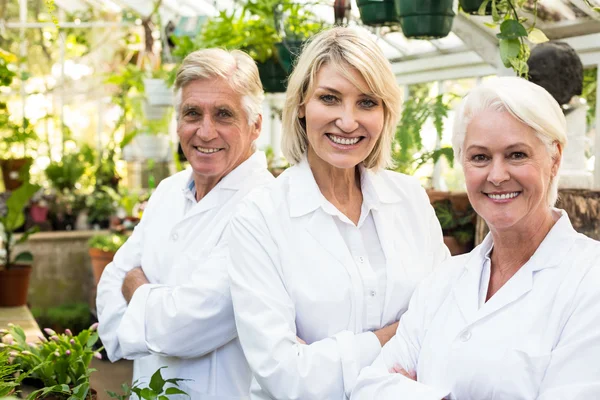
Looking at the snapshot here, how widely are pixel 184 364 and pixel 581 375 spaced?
1.16 m

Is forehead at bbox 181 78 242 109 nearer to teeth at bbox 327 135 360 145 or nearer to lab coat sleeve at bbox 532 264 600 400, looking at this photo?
teeth at bbox 327 135 360 145

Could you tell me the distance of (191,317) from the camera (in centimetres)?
212

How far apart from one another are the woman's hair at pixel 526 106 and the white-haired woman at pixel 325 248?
1.14ft

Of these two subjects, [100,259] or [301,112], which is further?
[100,259]

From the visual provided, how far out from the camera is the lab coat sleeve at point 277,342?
187 cm

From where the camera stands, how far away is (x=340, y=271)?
1.99 metres

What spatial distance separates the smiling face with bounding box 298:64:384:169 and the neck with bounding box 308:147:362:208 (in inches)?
3.5

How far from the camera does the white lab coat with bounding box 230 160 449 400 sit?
188cm

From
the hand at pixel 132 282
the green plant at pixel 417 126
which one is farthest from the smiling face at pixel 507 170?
the green plant at pixel 417 126

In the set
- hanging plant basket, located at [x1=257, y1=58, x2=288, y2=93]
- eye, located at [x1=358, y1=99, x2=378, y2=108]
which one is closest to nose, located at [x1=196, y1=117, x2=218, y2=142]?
eye, located at [x1=358, y1=99, x2=378, y2=108]

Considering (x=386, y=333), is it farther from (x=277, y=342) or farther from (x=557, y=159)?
(x=557, y=159)

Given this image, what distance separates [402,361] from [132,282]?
3.17 ft

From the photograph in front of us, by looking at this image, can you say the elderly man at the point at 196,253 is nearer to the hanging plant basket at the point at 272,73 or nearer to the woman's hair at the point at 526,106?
the woman's hair at the point at 526,106

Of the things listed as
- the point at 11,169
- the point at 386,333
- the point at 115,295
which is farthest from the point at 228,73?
the point at 11,169
